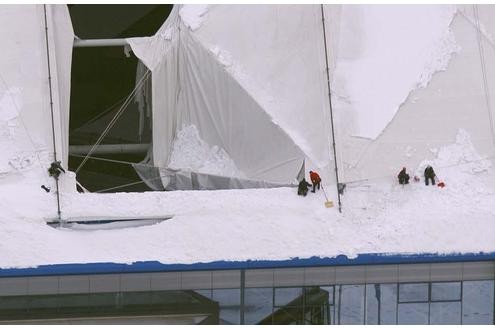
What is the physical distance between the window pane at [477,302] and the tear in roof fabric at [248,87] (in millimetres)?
3964

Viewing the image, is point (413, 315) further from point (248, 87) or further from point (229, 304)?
point (248, 87)

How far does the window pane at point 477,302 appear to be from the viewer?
16.4 metres

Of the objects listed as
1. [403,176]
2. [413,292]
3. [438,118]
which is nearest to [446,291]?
[413,292]

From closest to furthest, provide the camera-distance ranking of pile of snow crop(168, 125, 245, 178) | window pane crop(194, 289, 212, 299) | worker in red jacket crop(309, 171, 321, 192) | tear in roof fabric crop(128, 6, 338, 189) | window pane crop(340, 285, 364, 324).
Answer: worker in red jacket crop(309, 171, 321, 192)
window pane crop(194, 289, 212, 299)
window pane crop(340, 285, 364, 324)
tear in roof fabric crop(128, 6, 338, 189)
pile of snow crop(168, 125, 245, 178)

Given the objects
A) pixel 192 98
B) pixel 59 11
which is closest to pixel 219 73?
pixel 192 98

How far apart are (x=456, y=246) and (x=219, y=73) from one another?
238 inches

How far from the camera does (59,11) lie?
1720 cm

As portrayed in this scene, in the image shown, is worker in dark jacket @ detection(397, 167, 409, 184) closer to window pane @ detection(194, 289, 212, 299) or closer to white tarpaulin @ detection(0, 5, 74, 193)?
window pane @ detection(194, 289, 212, 299)

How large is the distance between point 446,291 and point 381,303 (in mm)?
1360

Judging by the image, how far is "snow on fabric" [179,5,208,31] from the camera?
17141mm

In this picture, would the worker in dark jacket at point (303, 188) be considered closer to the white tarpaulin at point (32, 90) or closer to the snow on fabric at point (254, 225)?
the snow on fabric at point (254, 225)

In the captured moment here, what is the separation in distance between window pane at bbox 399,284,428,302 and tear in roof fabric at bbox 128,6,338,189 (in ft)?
9.98

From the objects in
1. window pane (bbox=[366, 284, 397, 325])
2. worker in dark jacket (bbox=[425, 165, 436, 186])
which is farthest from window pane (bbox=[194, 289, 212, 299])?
worker in dark jacket (bbox=[425, 165, 436, 186])

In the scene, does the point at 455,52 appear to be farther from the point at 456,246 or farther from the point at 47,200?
the point at 47,200
